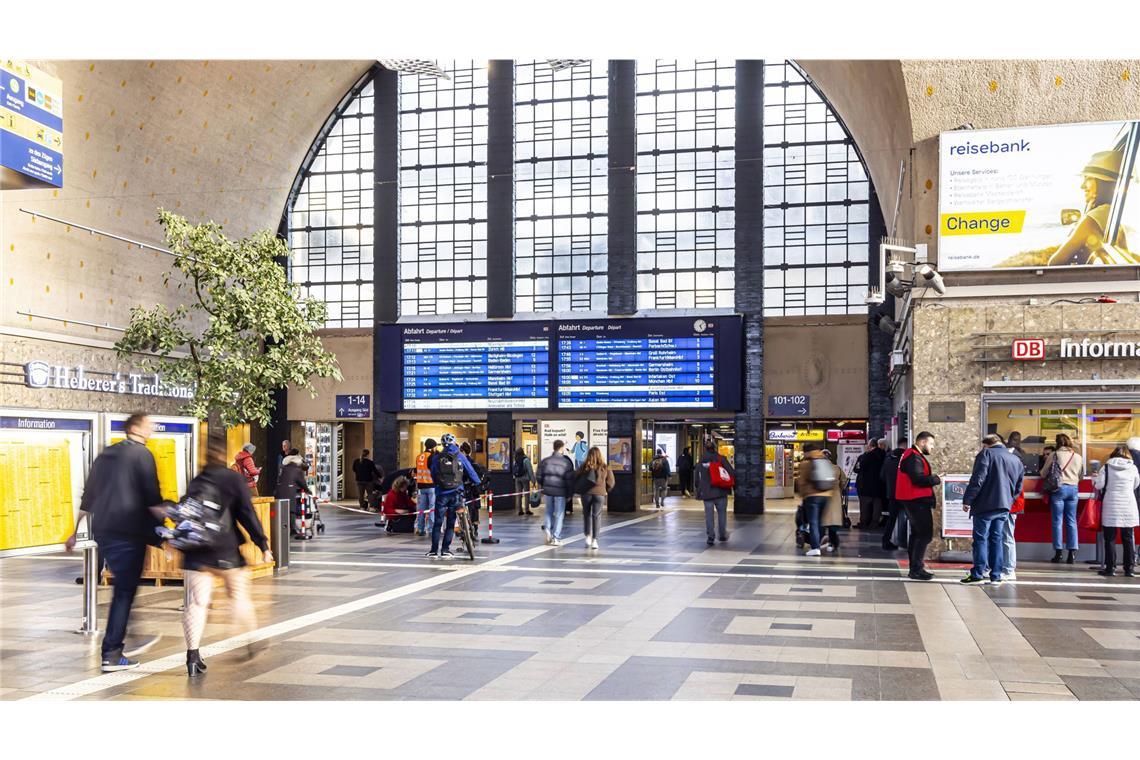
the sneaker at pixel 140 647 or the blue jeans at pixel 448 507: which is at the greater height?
the blue jeans at pixel 448 507

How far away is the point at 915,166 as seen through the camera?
14.7 m

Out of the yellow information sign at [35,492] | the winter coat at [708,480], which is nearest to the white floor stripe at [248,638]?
the yellow information sign at [35,492]

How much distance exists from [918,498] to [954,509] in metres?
2.03

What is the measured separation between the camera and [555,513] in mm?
15945

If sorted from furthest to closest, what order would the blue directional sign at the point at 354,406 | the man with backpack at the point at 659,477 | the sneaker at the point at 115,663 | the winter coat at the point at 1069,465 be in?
the blue directional sign at the point at 354,406, the man with backpack at the point at 659,477, the winter coat at the point at 1069,465, the sneaker at the point at 115,663

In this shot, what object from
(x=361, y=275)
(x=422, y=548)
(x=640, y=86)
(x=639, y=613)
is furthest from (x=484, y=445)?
(x=639, y=613)

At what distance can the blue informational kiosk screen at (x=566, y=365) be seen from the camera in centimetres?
2388

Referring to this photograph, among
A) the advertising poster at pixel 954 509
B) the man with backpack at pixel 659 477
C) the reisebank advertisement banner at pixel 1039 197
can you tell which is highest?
the reisebank advertisement banner at pixel 1039 197

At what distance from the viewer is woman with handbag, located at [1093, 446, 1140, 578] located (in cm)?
1200

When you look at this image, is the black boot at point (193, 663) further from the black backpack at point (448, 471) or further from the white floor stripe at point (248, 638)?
the black backpack at point (448, 471)

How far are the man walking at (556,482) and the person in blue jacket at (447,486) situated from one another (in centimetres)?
176

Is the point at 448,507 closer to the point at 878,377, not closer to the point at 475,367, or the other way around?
the point at 475,367

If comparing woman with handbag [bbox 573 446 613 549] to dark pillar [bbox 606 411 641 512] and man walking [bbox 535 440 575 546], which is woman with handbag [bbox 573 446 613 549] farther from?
dark pillar [bbox 606 411 641 512]

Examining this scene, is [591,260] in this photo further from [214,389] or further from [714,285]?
[214,389]
